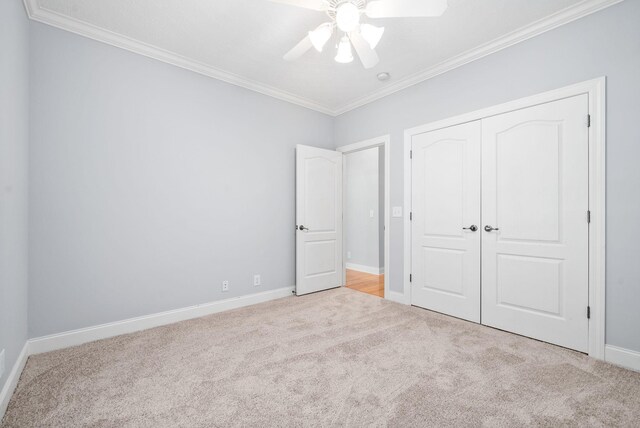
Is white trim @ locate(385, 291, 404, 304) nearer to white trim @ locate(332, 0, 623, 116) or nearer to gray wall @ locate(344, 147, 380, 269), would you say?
gray wall @ locate(344, 147, 380, 269)

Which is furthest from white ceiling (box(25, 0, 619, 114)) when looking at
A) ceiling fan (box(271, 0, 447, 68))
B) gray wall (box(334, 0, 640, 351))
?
ceiling fan (box(271, 0, 447, 68))

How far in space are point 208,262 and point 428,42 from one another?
3.18 metres

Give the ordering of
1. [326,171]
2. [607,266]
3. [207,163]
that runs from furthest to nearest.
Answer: [326,171] → [207,163] → [607,266]

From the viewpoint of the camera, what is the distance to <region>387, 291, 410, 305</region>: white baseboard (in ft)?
11.6

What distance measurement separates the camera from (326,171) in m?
4.18

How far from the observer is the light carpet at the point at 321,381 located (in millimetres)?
1564

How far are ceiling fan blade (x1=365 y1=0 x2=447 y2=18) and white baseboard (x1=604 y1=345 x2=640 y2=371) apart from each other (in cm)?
265

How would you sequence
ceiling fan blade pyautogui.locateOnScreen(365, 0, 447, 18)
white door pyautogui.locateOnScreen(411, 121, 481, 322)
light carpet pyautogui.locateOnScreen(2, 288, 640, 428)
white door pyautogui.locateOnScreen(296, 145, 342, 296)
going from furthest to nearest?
white door pyautogui.locateOnScreen(296, 145, 342, 296)
white door pyautogui.locateOnScreen(411, 121, 481, 322)
ceiling fan blade pyautogui.locateOnScreen(365, 0, 447, 18)
light carpet pyautogui.locateOnScreen(2, 288, 640, 428)

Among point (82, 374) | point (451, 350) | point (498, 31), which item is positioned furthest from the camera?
point (498, 31)

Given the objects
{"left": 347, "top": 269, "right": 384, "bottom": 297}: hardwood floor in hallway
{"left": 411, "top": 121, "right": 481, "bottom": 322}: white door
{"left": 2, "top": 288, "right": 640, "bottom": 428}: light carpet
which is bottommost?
{"left": 347, "top": 269, "right": 384, "bottom": 297}: hardwood floor in hallway

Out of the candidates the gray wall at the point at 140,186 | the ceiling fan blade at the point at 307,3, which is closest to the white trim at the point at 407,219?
the gray wall at the point at 140,186

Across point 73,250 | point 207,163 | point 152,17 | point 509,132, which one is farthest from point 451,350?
point 152,17

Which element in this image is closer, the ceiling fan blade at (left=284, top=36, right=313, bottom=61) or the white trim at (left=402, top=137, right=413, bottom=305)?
the ceiling fan blade at (left=284, top=36, right=313, bottom=61)

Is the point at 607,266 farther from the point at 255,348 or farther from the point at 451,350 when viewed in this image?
the point at 255,348
